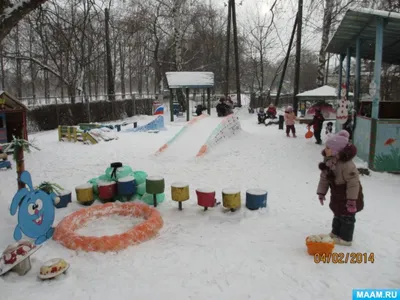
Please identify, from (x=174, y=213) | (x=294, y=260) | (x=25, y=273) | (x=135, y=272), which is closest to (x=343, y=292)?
(x=294, y=260)

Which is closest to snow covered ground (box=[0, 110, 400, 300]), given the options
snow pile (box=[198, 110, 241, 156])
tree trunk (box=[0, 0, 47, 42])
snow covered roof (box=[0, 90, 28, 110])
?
snow pile (box=[198, 110, 241, 156])

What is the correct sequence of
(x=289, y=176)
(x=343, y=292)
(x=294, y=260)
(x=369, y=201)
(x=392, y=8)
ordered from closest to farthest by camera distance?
(x=343, y=292) → (x=294, y=260) → (x=369, y=201) → (x=289, y=176) → (x=392, y=8)

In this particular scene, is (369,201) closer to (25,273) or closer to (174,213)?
(174,213)

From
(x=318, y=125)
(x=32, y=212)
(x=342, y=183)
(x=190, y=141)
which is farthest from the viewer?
(x=318, y=125)

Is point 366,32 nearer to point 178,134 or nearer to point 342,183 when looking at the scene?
point 178,134

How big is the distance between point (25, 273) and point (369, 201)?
5511 mm

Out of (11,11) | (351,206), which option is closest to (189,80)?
(11,11)

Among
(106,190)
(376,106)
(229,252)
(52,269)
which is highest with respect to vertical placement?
(376,106)

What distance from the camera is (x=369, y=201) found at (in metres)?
6.22

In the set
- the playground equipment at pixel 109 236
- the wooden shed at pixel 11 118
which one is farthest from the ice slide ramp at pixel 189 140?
the wooden shed at pixel 11 118

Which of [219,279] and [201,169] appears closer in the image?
[219,279]

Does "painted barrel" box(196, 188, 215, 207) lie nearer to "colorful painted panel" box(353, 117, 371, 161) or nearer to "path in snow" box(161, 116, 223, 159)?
"path in snow" box(161, 116, 223, 159)

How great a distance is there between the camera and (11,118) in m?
11.5

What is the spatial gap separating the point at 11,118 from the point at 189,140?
19.4ft
